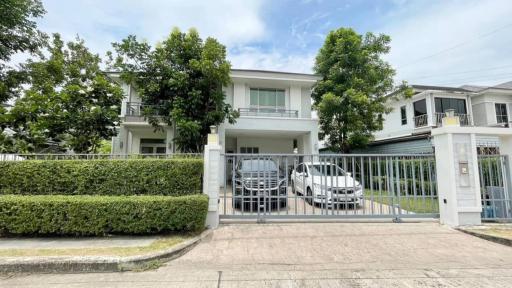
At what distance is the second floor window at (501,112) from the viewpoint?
726 inches

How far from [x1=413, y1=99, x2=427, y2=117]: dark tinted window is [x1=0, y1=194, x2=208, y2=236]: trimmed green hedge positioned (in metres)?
19.5

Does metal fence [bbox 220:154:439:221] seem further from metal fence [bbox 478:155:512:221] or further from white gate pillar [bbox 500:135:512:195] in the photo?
white gate pillar [bbox 500:135:512:195]

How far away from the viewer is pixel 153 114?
40.8 ft

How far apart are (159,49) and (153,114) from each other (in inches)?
129

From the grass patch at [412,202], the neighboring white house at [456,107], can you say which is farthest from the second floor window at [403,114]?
the grass patch at [412,202]

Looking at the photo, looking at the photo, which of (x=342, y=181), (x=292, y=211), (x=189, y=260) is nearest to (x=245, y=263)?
(x=189, y=260)

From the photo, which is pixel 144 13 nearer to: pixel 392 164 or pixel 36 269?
pixel 36 269

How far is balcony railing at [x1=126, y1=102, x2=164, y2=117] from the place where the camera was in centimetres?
1195

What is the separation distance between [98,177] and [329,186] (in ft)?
19.5

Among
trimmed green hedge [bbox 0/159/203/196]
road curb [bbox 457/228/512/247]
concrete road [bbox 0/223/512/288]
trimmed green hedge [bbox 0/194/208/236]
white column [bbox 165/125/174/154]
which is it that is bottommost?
concrete road [bbox 0/223/512/288]

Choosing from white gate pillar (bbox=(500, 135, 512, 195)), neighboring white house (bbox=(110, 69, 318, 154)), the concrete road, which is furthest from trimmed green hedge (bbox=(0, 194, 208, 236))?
white gate pillar (bbox=(500, 135, 512, 195))

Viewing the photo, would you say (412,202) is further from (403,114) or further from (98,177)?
(403,114)

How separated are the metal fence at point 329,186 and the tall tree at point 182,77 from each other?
538 cm

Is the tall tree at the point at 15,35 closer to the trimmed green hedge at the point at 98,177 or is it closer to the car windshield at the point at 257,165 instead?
the trimmed green hedge at the point at 98,177
